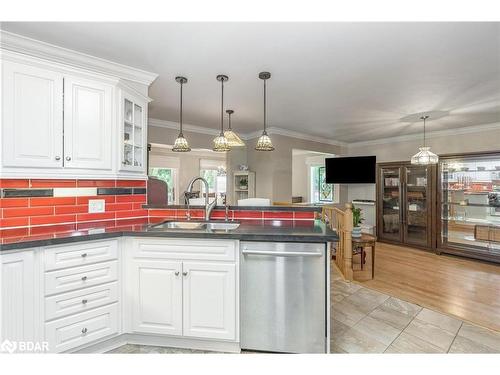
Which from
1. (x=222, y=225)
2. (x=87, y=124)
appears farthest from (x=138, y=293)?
(x=87, y=124)

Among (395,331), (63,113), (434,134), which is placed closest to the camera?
(63,113)

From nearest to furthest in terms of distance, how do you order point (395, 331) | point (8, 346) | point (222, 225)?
point (8, 346), point (395, 331), point (222, 225)

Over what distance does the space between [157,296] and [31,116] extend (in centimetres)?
161

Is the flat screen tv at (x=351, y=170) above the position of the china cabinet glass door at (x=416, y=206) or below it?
above

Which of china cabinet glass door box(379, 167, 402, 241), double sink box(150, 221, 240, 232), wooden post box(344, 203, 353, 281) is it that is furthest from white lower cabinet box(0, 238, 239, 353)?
china cabinet glass door box(379, 167, 402, 241)

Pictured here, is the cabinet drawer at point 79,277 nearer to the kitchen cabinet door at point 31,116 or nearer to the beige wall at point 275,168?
the kitchen cabinet door at point 31,116

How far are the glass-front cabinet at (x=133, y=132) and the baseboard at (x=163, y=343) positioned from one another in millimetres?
1359

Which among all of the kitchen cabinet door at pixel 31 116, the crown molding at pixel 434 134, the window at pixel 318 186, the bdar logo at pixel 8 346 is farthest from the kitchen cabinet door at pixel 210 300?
the window at pixel 318 186

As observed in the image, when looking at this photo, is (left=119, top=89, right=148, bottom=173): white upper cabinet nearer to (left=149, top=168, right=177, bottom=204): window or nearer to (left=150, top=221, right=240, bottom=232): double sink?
(left=150, top=221, right=240, bottom=232): double sink

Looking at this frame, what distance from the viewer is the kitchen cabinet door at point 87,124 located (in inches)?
73.3

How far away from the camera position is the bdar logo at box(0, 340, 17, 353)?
1392 millimetres

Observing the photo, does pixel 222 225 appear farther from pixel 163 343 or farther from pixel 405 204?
pixel 405 204

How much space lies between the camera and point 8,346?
4.59 ft
